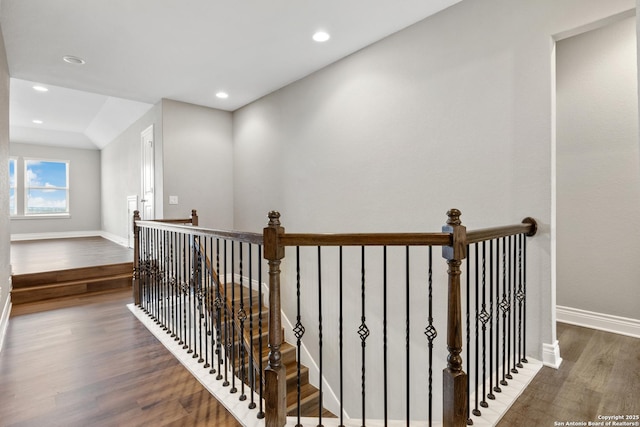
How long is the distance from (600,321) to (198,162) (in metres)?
5.00

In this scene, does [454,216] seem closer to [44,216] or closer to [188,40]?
[188,40]

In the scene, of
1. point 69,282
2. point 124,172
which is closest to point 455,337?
point 69,282

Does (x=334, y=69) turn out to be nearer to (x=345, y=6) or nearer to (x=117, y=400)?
(x=345, y=6)

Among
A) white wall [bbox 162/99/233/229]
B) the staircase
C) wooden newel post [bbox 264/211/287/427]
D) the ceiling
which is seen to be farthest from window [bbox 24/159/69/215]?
wooden newel post [bbox 264/211/287/427]

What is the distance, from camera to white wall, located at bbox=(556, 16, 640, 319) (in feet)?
8.46

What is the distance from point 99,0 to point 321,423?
325 cm

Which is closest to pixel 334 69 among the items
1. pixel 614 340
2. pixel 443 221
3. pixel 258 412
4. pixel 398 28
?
pixel 398 28

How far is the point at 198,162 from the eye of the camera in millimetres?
4949

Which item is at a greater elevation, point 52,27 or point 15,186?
point 52,27

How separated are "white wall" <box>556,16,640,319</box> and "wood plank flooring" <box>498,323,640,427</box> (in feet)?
1.67

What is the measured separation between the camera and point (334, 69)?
360cm

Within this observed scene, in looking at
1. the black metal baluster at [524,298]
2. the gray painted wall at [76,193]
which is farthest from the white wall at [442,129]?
the gray painted wall at [76,193]

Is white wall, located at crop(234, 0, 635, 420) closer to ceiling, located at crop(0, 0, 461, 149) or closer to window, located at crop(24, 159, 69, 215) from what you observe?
ceiling, located at crop(0, 0, 461, 149)

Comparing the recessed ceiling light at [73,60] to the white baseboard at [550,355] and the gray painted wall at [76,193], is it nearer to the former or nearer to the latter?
the white baseboard at [550,355]
